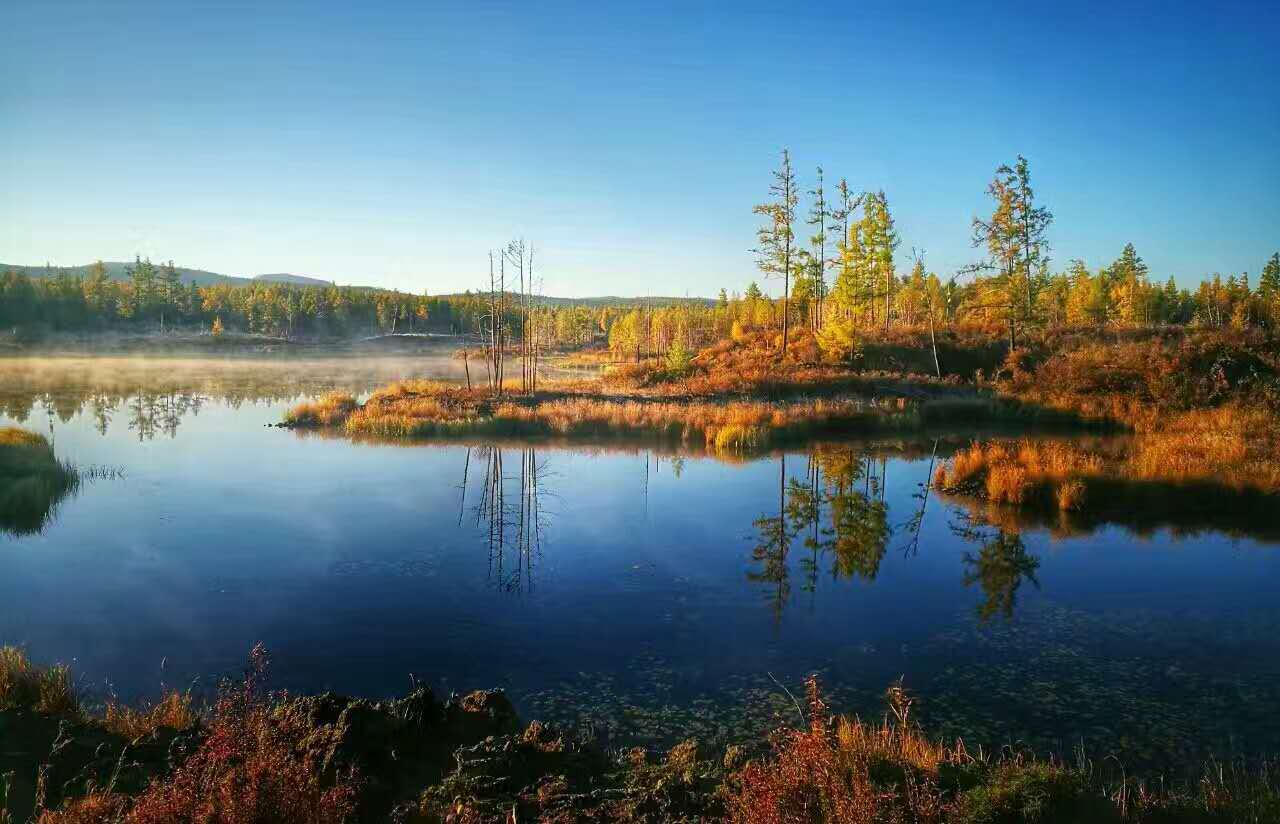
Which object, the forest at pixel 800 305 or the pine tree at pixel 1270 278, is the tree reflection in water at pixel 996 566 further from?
the pine tree at pixel 1270 278

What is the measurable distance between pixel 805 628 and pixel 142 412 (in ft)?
130

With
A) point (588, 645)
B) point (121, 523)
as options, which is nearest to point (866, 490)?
point (588, 645)

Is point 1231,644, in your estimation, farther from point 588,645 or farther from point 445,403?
point 445,403

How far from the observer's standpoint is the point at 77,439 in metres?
30.8

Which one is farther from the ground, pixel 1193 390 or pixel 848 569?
pixel 1193 390

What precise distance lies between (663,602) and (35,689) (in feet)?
28.1

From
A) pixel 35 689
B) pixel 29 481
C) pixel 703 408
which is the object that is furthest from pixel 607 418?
pixel 35 689

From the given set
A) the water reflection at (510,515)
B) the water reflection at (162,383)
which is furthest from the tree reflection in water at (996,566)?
the water reflection at (162,383)

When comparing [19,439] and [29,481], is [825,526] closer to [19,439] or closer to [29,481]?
[29,481]

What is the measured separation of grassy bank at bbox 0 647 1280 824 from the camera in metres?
5.02

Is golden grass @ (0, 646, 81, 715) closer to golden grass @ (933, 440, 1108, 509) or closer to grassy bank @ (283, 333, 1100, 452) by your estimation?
golden grass @ (933, 440, 1108, 509)

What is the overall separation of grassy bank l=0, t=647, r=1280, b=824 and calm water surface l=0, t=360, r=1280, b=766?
1193mm

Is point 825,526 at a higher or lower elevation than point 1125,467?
lower

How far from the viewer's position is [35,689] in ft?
27.8
